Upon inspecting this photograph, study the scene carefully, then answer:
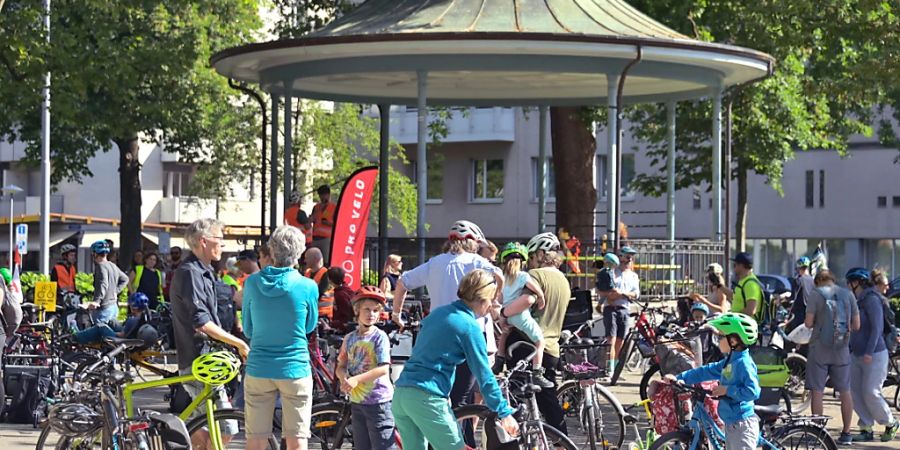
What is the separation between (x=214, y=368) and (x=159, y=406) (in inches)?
278

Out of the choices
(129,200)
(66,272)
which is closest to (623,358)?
(66,272)

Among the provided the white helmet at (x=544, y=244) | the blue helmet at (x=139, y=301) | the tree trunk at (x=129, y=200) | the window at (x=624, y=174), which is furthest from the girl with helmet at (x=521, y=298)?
the window at (x=624, y=174)

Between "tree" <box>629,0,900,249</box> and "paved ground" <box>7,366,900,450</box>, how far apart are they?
471cm

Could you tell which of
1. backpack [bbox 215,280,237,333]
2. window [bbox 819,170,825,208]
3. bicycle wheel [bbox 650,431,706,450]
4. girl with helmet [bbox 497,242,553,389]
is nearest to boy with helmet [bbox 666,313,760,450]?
bicycle wheel [bbox 650,431,706,450]

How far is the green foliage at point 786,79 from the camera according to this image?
66.4ft

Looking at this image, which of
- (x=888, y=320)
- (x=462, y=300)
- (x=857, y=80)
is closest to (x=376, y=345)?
(x=462, y=300)

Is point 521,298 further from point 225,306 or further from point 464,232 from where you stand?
point 225,306

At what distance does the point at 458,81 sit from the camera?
27.6m

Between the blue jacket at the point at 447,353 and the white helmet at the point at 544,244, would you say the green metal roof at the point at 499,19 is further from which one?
the blue jacket at the point at 447,353

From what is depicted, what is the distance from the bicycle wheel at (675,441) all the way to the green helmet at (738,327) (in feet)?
2.35

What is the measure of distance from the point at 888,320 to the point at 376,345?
27.7 ft

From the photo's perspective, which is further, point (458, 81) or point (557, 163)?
point (557, 163)

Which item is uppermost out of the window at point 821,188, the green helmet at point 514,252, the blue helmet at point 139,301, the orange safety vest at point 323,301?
the window at point 821,188

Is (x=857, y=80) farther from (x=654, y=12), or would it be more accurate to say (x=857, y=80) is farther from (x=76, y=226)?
(x=76, y=226)
